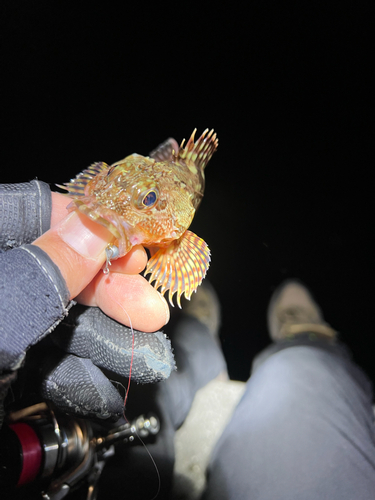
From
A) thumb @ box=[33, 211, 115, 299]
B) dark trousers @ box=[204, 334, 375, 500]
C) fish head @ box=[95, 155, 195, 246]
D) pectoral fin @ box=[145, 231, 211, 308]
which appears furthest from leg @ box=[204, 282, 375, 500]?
thumb @ box=[33, 211, 115, 299]

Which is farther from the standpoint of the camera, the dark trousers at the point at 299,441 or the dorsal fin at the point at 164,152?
the dorsal fin at the point at 164,152

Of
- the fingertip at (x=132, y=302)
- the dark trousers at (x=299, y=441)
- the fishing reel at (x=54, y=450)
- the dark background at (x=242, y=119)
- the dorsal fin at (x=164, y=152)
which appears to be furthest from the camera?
the dark background at (x=242, y=119)

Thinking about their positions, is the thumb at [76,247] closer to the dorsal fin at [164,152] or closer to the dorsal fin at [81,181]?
the dorsal fin at [81,181]

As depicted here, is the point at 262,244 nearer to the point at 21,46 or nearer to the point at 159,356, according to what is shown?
the point at 159,356

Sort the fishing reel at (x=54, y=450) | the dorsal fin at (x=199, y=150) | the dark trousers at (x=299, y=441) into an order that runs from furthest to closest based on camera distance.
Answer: the dorsal fin at (x=199, y=150) → the dark trousers at (x=299, y=441) → the fishing reel at (x=54, y=450)

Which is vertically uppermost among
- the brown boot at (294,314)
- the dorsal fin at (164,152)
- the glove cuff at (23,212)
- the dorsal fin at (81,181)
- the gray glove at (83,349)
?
the dorsal fin at (164,152)

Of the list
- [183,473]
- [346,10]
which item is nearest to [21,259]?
[183,473]

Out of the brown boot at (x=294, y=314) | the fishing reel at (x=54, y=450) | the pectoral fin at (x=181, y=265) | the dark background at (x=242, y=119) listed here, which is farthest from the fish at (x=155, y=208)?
the brown boot at (x=294, y=314)

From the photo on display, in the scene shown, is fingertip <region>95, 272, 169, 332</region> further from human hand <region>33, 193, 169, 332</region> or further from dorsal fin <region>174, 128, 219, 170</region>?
dorsal fin <region>174, 128, 219, 170</region>
